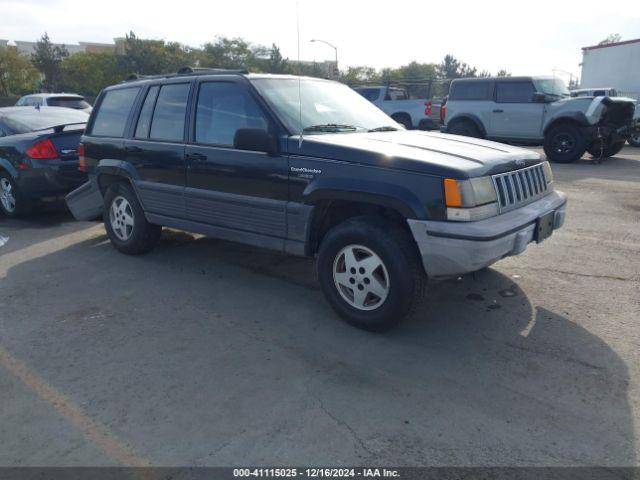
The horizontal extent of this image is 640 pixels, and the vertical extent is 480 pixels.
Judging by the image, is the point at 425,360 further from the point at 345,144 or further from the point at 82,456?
the point at 82,456

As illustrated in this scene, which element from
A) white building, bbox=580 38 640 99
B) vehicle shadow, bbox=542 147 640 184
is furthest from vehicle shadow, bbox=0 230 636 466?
white building, bbox=580 38 640 99

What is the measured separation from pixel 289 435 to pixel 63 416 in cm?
126

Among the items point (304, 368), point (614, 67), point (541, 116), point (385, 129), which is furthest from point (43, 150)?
point (614, 67)

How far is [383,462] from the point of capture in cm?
239

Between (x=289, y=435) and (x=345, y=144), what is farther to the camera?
(x=345, y=144)

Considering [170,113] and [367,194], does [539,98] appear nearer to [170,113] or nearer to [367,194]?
[170,113]

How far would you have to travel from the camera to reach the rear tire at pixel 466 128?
44.0 feet

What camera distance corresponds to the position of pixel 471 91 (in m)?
13.4

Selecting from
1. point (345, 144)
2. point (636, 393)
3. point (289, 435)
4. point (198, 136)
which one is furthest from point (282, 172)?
point (636, 393)

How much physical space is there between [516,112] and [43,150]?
10.3m

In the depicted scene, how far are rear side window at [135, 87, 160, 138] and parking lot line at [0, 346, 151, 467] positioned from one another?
2524 mm

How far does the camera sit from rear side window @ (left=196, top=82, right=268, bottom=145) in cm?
Result: 420

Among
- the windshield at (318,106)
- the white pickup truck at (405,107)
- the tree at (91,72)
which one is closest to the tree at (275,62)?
the tree at (91,72)

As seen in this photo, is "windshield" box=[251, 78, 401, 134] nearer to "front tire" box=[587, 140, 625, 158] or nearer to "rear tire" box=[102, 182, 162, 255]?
"rear tire" box=[102, 182, 162, 255]
